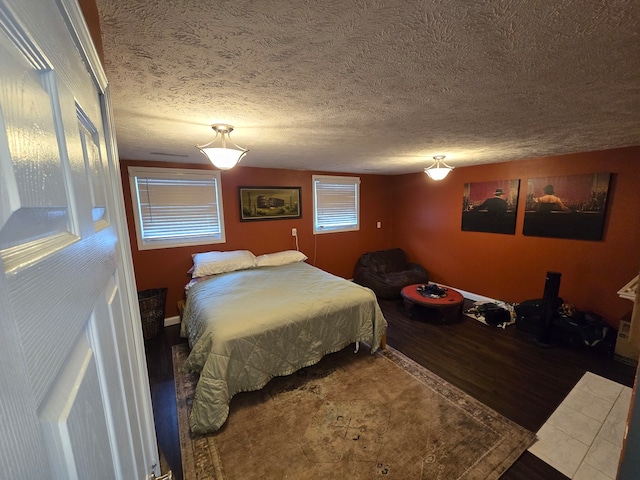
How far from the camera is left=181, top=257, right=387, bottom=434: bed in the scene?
189 centimetres

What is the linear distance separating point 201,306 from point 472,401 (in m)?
2.45

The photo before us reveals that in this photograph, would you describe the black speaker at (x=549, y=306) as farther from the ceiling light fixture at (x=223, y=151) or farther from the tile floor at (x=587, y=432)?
the ceiling light fixture at (x=223, y=151)

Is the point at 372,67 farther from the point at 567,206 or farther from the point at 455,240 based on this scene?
the point at 455,240

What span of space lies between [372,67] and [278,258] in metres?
3.00

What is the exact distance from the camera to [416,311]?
369 cm

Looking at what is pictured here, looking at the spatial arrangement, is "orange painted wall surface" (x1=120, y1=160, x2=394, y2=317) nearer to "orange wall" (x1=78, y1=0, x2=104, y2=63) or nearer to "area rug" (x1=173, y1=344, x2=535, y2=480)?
"area rug" (x1=173, y1=344, x2=535, y2=480)

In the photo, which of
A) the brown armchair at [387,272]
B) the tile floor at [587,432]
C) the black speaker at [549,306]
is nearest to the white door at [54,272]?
the tile floor at [587,432]

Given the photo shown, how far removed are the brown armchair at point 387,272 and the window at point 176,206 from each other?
245cm

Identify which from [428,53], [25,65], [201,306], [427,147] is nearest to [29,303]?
[25,65]

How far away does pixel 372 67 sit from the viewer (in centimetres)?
115

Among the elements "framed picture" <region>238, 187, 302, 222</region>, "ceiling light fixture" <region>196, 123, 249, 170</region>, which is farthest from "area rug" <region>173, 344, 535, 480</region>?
"framed picture" <region>238, 187, 302, 222</region>

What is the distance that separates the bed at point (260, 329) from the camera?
74.4 inches

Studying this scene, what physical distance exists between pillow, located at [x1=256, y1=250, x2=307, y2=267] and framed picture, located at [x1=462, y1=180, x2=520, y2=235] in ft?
8.87

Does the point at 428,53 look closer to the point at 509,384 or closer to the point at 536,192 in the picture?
the point at 509,384
